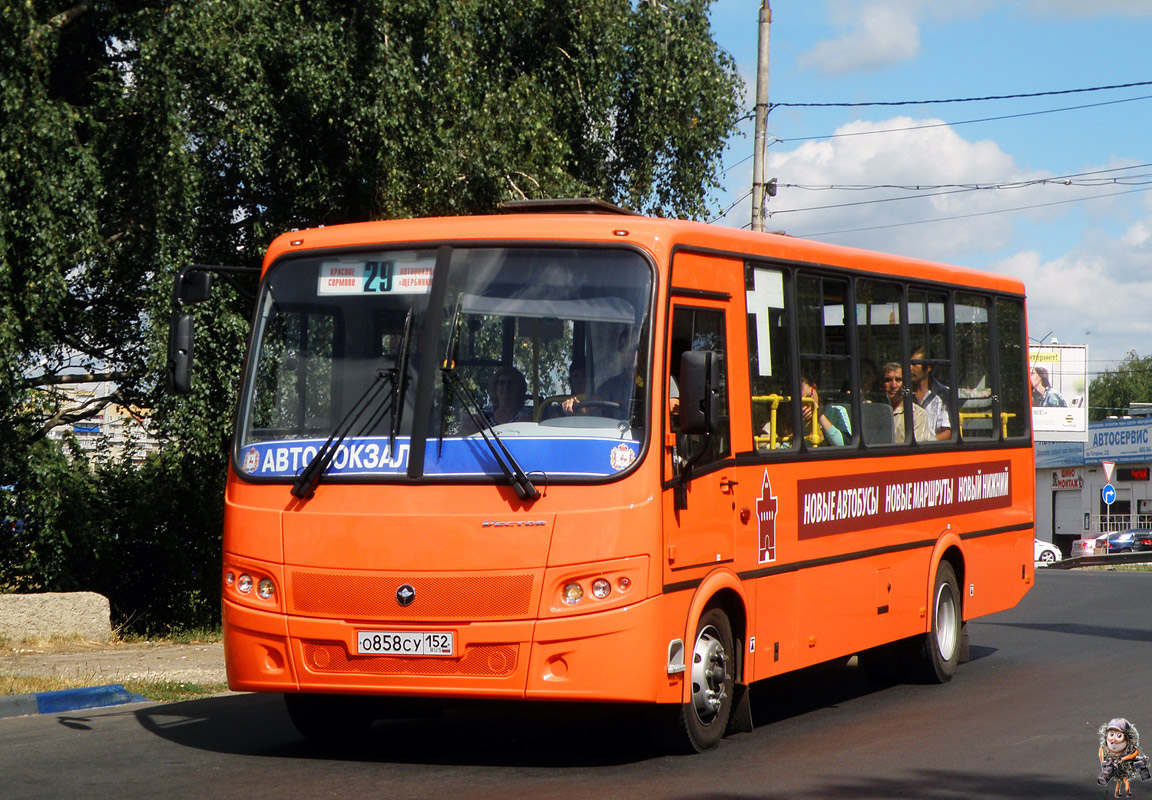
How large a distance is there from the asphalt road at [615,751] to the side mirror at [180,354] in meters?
2.08

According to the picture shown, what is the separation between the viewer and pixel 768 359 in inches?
383

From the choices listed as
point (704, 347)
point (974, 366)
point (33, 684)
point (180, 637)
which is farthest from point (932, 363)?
point (180, 637)

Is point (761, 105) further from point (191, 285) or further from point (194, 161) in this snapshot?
point (191, 285)

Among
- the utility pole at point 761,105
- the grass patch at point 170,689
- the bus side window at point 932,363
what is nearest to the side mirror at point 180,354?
the grass patch at point 170,689

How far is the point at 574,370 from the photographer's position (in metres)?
8.28

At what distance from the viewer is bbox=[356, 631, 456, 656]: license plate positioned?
792 cm

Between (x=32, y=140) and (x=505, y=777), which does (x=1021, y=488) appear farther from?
(x=32, y=140)

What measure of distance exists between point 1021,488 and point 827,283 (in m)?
4.70

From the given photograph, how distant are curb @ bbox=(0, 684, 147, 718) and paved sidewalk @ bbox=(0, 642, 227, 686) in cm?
34

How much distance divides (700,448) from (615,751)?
1.85 metres

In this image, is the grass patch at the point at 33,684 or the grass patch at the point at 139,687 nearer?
the grass patch at the point at 33,684

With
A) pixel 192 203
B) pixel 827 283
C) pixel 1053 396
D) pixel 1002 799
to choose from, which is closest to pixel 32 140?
pixel 192 203

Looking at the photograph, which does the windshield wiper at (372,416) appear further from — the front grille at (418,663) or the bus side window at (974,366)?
the bus side window at (974,366)

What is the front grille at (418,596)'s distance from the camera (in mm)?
7887
